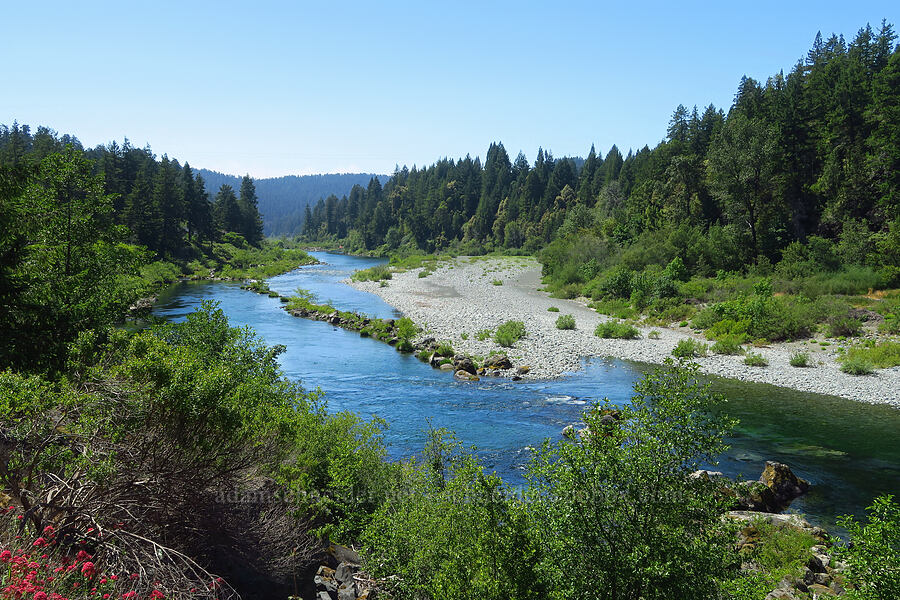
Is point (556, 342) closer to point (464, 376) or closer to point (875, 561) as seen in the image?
point (464, 376)

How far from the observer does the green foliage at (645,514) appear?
5.93 m

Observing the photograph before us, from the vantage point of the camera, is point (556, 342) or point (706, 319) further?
point (706, 319)

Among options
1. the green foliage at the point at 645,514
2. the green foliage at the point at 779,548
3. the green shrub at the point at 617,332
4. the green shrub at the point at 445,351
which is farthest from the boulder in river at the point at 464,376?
the green foliage at the point at 645,514

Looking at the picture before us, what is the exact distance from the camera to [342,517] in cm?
1134

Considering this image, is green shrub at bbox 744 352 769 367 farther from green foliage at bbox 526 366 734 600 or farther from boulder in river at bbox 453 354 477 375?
green foliage at bbox 526 366 734 600

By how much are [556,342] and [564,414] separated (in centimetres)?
1259

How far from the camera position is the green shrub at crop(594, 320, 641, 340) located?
112 feet

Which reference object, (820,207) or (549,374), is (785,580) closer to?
(549,374)

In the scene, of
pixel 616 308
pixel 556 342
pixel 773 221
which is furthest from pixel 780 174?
pixel 556 342

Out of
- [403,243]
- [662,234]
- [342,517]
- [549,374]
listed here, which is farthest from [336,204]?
[342,517]

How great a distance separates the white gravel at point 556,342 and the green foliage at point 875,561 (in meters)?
16.5

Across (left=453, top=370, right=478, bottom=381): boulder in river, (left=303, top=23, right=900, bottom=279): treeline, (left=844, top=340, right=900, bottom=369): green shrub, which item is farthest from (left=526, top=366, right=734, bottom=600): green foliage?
(left=303, top=23, right=900, bottom=279): treeline

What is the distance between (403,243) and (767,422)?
369 ft

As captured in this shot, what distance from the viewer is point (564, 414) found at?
814 inches
